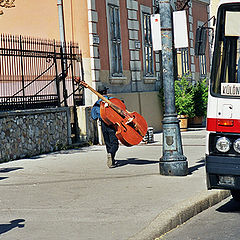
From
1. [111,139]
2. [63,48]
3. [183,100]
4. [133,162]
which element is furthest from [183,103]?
[111,139]

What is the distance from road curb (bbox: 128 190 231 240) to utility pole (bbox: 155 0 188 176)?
1497 mm

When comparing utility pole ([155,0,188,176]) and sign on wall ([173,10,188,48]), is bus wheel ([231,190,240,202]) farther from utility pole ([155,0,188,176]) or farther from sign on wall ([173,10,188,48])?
sign on wall ([173,10,188,48])

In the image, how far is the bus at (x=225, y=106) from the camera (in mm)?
7574

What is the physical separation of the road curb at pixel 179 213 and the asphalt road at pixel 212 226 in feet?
0.21

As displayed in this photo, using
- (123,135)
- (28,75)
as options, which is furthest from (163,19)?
(28,75)

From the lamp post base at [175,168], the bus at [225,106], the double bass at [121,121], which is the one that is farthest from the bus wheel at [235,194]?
the double bass at [121,121]

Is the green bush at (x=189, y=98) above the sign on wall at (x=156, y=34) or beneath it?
beneath

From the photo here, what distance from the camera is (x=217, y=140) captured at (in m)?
7.73

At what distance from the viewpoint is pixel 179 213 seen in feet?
24.9

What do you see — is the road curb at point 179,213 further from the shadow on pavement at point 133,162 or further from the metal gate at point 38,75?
the metal gate at point 38,75

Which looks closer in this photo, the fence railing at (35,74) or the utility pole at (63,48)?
the fence railing at (35,74)

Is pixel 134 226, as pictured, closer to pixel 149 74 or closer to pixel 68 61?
pixel 68 61

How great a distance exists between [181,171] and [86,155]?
4.70 meters

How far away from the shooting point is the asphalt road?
696 cm
